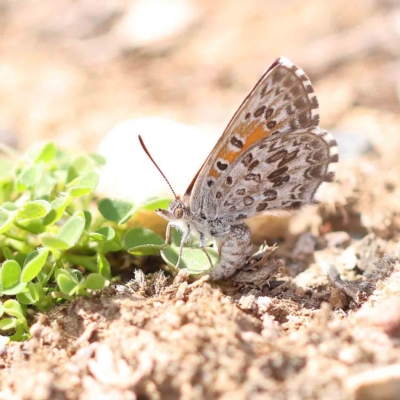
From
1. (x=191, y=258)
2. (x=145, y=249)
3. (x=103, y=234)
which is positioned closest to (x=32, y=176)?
(x=103, y=234)

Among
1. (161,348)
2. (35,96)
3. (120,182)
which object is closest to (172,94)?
(35,96)

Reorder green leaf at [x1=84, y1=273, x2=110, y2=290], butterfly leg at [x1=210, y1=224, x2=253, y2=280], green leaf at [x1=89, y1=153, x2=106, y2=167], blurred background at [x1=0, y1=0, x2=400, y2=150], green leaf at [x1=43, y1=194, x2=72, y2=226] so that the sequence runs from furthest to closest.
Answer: blurred background at [x1=0, y1=0, x2=400, y2=150] < green leaf at [x1=89, y1=153, x2=106, y2=167] < butterfly leg at [x1=210, y1=224, x2=253, y2=280] < green leaf at [x1=43, y1=194, x2=72, y2=226] < green leaf at [x1=84, y1=273, x2=110, y2=290]

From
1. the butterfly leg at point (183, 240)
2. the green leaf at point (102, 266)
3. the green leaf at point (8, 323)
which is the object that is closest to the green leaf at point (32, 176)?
the green leaf at point (102, 266)

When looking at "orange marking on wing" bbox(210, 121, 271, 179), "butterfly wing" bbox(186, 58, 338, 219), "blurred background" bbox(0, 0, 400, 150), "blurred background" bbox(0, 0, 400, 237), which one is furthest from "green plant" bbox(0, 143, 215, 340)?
"blurred background" bbox(0, 0, 400, 150)

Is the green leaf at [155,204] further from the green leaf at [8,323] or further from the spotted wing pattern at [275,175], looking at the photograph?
the green leaf at [8,323]

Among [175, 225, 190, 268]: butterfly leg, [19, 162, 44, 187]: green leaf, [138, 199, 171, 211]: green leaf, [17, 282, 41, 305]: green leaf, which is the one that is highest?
[19, 162, 44, 187]: green leaf

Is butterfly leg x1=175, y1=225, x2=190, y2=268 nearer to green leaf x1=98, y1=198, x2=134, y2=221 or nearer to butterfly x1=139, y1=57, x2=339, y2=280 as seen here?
butterfly x1=139, y1=57, x2=339, y2=280
